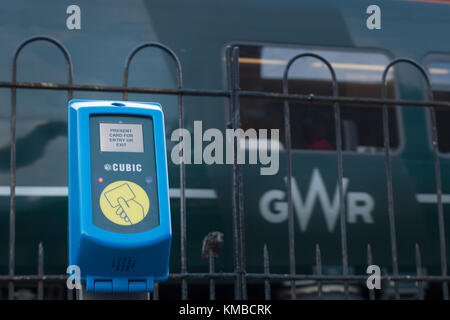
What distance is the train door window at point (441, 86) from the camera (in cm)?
672

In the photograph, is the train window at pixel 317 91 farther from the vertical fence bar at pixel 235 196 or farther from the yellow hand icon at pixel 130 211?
the yellow hand icon at pixel 130 211

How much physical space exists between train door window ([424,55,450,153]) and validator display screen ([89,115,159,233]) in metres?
4.56

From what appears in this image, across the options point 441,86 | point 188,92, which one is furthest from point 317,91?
point 188,92

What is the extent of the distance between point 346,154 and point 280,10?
4.37 ft

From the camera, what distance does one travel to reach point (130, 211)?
8.17 feet

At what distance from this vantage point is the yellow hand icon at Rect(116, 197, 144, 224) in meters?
2.48

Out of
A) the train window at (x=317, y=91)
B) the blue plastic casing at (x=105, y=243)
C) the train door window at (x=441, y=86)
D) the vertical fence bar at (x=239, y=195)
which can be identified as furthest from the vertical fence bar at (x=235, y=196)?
the train door window at (x=441, y=86)

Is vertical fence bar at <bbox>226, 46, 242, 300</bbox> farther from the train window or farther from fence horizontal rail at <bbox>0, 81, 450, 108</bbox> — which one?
the train window

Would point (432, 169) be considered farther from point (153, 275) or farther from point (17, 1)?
point (153, 275)

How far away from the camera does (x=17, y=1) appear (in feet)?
19.7

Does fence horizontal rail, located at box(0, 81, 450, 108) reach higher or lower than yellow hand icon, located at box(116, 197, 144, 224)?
higher

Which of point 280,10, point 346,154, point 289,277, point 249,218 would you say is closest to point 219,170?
point 249,218

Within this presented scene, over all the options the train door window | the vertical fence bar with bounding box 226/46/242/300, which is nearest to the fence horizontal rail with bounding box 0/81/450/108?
the vertical fence bar with bounding box 226/46/242/300

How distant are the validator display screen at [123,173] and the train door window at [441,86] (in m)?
4.56
